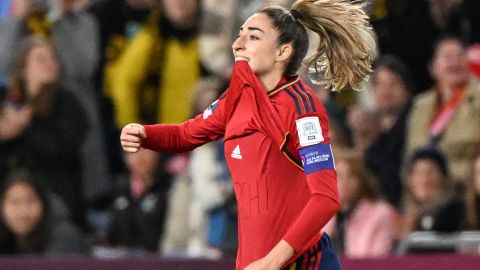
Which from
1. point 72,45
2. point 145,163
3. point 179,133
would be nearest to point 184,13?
point 72,45

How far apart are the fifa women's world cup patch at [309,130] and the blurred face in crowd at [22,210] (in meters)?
4.93

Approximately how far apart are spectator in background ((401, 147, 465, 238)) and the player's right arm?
3.45 m

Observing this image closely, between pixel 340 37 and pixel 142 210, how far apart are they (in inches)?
181

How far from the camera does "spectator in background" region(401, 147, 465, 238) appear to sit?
25.9 ft

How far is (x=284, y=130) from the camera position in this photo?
14.4 feet

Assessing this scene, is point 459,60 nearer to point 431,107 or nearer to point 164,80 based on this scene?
point 431,107

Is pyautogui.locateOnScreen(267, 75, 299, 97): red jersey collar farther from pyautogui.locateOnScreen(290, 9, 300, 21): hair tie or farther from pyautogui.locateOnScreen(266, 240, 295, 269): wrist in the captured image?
pyautogui.locateOnScreen(266, 240, 295, 269): wrist

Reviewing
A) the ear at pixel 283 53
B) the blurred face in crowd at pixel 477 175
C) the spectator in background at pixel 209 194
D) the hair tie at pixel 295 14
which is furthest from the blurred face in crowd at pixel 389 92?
the ear at pixel 283 53

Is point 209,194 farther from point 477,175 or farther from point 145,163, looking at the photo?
point 477,175

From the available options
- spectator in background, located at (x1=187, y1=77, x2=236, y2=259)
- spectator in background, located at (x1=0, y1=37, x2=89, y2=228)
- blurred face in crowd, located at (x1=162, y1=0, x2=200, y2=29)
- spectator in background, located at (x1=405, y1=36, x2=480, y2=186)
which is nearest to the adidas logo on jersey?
spectator in background, located at (x1=405, y1=36, x2=480, y2=186)

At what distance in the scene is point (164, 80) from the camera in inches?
366

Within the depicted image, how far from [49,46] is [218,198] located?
200cm

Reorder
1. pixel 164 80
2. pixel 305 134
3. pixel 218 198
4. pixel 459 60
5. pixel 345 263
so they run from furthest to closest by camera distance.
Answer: pixel 164 80 < pixel 218 198 < pixel 459 60 < pixel 345 263 < pixel 305 134

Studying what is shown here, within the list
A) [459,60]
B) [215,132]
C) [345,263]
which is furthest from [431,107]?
[215,132]
